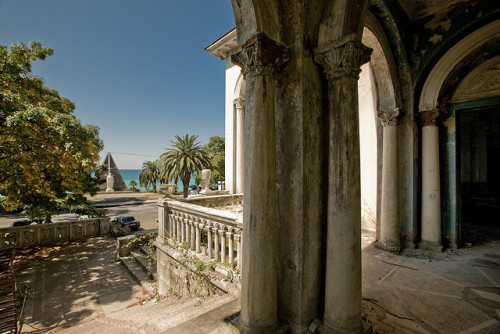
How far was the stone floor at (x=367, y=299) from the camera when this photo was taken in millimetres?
2746

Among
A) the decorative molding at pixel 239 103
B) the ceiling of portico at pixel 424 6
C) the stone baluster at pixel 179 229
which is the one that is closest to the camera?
the ceiling of portico at pixel 424 6

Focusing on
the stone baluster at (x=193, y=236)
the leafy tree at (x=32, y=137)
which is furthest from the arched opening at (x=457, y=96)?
the leafy tree at (x=32, y=137)

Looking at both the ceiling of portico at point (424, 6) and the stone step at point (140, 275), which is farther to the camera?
the stone step at point (140, 275)

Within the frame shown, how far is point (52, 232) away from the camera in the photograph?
9.46m

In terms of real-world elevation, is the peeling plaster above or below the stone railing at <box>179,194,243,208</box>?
above

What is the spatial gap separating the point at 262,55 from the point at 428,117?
5.27 meters

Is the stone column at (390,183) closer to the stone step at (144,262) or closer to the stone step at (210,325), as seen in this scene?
the stone step at (210,325)

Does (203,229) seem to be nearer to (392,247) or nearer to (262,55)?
(262,55)

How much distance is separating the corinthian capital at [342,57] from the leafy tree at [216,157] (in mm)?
25928

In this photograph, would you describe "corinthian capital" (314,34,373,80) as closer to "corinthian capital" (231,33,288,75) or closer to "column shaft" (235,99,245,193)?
"corinthian capital" (231,33,288,75)

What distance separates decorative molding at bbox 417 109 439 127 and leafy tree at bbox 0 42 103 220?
9479 mm

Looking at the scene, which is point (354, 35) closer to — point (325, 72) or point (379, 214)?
point (325, 72)

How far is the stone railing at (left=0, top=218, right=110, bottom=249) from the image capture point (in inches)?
330

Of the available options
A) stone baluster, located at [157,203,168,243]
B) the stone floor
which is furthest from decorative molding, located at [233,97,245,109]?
the stone floor
